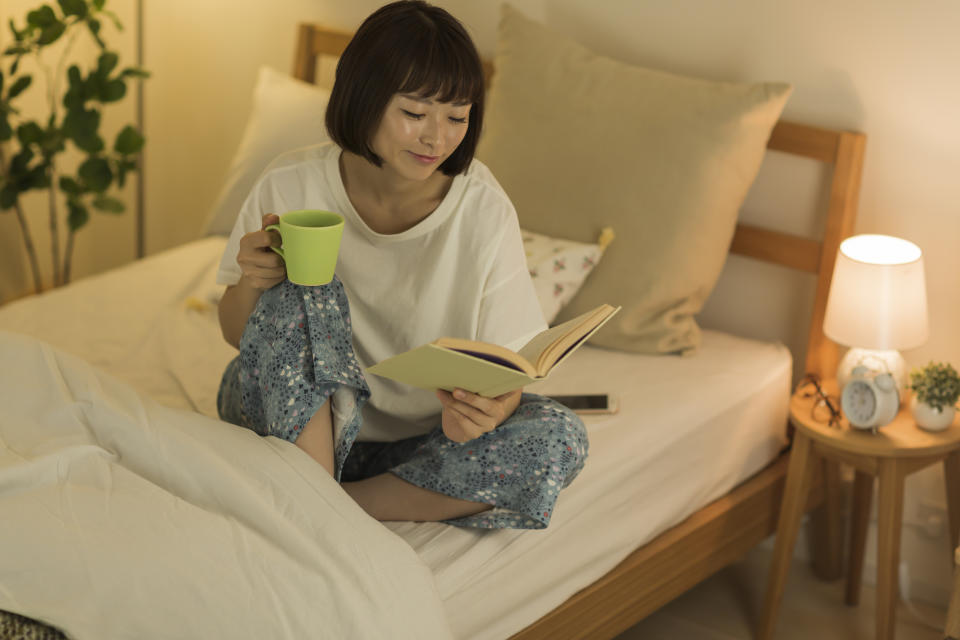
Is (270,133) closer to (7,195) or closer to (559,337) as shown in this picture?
(7,195)

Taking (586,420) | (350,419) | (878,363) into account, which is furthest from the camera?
(878,363)

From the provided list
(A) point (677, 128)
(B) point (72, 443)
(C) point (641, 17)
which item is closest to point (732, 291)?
(A) point (677, 128)

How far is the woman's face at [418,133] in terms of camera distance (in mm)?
1354

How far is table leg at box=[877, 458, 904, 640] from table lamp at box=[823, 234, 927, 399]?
0.18 metres

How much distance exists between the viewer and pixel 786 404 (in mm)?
2053

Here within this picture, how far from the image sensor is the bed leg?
2.08 metres

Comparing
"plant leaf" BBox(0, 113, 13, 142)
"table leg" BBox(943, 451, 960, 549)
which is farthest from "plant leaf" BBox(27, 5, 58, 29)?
"table leg" BBox(943, 451, 960, 549)

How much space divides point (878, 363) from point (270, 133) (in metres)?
1.45

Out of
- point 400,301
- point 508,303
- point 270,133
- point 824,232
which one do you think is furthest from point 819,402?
point 270,133

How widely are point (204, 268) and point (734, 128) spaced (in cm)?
119

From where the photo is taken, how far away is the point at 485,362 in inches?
45.9

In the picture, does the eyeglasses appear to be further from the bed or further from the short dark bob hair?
the short dark bob hair

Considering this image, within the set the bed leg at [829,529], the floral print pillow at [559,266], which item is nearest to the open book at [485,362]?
the floral print pillow at [559,266]

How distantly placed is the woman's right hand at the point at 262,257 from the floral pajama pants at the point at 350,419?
0.03 m
